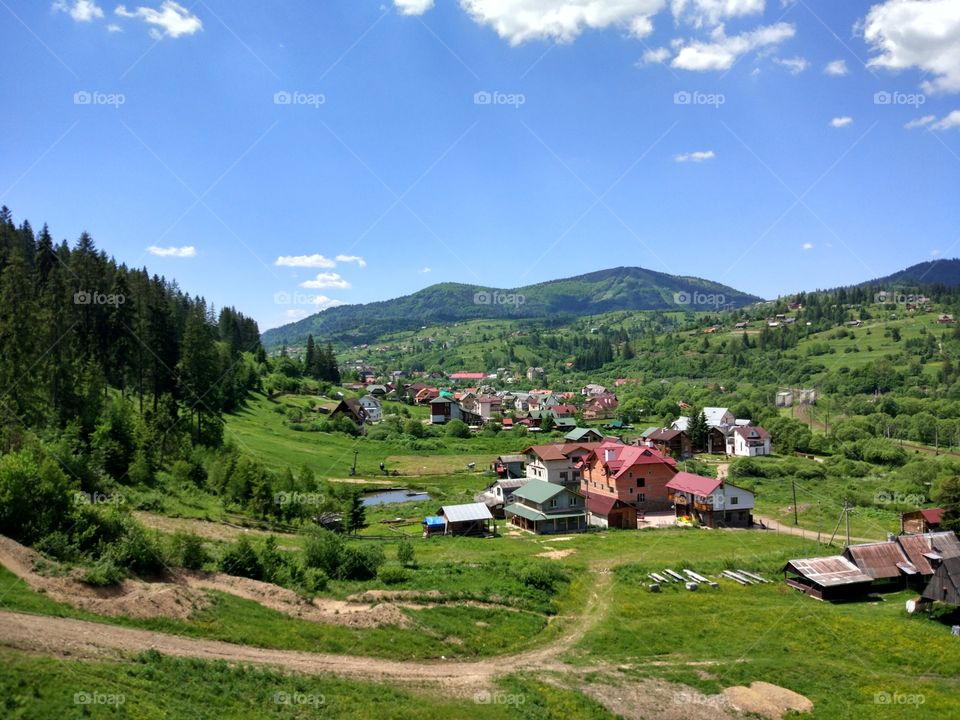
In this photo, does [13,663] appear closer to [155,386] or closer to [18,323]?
[18,323]

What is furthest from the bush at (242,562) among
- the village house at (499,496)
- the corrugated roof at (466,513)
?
the village house at (499,496)

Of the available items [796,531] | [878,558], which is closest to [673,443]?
[796,531]

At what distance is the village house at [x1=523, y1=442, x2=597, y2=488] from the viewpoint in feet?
203

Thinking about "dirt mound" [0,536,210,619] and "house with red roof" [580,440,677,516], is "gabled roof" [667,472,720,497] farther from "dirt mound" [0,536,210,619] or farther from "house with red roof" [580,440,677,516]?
"dirt mound" [0,536,210,619]

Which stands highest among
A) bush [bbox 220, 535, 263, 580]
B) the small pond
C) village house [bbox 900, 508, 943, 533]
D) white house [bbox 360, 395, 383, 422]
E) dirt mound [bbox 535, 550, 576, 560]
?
white house [bbox 360, 395, 383, 422]

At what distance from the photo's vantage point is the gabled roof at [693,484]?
171 ft

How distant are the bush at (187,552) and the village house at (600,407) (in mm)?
116165

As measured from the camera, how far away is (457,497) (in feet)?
196

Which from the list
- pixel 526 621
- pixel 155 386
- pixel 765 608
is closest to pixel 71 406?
pixel 155 386

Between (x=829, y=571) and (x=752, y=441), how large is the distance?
5860 centimetres

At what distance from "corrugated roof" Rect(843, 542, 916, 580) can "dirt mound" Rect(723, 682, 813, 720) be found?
1686 cm

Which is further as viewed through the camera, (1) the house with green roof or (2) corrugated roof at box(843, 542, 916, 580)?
(1) the house with green roof

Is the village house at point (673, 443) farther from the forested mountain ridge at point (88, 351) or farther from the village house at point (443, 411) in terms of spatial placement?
the forested mountain ridge at point (88, 351)

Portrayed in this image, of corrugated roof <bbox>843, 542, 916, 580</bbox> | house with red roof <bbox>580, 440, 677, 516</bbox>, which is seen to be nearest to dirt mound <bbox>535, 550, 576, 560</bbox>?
house with red roof <bbox>580, 440, 677, 516</bbox>
